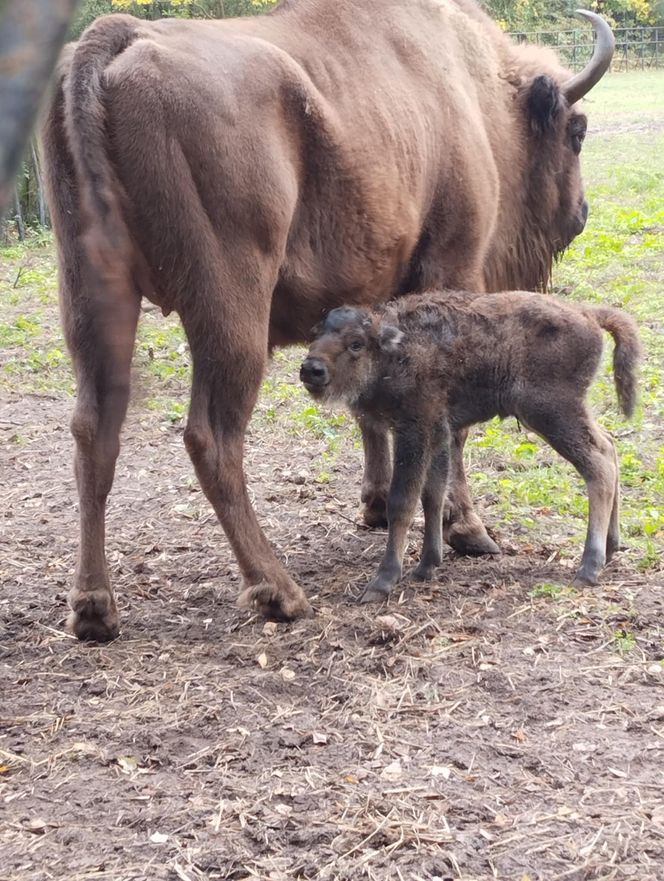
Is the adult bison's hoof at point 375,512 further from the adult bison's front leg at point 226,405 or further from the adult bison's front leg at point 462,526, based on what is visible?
the adult bison's front leg at point 226,405

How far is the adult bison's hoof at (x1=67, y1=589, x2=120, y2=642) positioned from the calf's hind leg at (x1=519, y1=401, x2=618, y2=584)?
191cm

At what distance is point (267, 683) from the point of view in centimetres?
380

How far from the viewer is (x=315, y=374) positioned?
462 cm

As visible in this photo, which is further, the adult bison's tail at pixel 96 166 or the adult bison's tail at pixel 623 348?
the adult bison's tail at pixel 623 348

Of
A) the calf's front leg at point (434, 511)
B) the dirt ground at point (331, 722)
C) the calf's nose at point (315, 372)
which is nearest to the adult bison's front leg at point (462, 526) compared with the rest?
the dirt ground at point (331, 722)

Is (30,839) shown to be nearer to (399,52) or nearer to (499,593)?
(499,593)

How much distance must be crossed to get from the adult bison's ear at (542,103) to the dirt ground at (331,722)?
234cm

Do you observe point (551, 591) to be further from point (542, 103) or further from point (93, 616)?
point (542, 103)

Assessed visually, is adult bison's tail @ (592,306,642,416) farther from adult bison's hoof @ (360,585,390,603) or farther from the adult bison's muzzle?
adult bison's hoof @ (360,585,390,603)

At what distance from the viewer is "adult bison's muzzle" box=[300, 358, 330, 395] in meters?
4.60

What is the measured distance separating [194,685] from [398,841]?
1218 millimetres

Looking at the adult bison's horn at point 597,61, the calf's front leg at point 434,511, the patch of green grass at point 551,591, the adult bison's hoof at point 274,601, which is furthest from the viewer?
the adult bison's horn at point 597,61

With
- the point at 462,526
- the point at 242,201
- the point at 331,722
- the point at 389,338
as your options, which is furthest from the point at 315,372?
the point at 331,722

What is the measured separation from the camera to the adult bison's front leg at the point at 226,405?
3.99m
